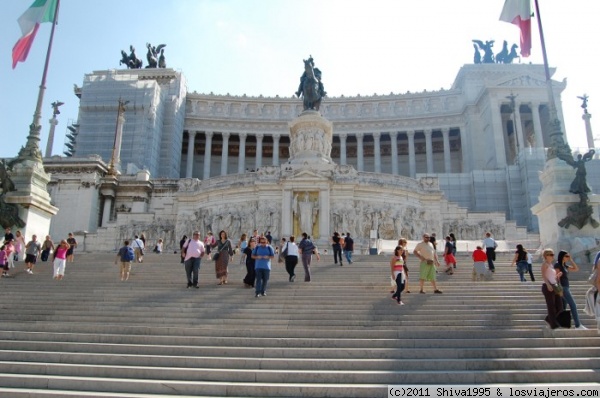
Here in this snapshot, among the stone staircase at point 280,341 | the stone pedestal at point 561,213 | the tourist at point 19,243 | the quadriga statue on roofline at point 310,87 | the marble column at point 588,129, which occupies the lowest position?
the stone staircase at point 280,341

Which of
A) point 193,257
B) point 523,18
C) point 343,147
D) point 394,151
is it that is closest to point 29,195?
point 193,257

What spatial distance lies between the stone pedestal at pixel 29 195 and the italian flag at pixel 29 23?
5.55 metres

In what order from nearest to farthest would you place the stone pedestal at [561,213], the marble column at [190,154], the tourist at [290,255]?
the tourist at [290,255]
the stone pedestal at [561,213]
the marble column at [190,154]

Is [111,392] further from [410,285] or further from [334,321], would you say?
[410,285]

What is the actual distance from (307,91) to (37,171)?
2175 cm

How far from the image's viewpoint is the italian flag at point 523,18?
822 inches

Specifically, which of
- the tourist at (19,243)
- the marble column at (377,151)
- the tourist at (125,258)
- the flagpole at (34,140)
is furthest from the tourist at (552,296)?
the marble column at (377,151)

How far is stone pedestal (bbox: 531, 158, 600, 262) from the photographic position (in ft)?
56.5

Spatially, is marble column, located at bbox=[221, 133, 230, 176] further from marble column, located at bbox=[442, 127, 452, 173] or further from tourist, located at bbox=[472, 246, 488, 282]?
tourist, located at bbox=[472, 246, 488, 282]

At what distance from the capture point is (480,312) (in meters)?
10.2

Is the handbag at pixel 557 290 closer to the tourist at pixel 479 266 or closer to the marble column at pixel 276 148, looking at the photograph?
the tourist at pixel 479 266

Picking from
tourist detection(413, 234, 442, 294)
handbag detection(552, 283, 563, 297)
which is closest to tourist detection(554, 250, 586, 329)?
handbag detection(552, 283, 563, 297)

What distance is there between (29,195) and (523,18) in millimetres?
21219

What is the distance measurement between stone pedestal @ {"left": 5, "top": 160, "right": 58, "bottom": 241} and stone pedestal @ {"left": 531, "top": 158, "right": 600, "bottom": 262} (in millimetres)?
19528
